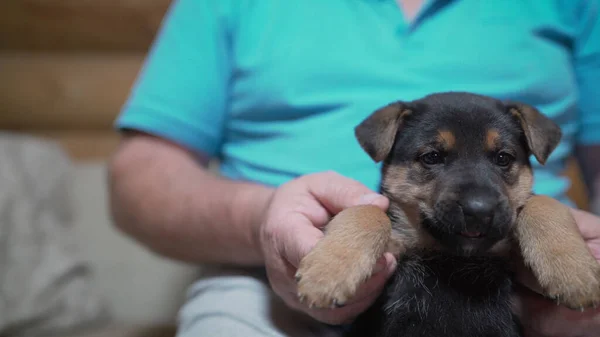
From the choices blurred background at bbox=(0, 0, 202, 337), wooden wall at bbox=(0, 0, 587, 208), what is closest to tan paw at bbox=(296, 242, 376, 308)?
blurred background at bbox=(0, 0, 202, 337)

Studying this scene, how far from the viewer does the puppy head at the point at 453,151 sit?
1397 millimetres

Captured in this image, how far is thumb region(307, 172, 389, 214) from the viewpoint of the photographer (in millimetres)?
1392

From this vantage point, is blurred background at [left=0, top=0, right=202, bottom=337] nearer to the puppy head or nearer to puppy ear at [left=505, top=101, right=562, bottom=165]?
the puppy head

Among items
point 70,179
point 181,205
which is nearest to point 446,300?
point 181,205

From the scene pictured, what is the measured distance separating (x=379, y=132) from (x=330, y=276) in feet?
1.54

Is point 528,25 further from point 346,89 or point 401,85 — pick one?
point 346,89

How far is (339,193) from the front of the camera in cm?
139

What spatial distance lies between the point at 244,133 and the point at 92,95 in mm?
1723

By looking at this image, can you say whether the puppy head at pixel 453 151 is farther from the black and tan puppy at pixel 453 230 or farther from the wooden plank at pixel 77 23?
the wooden plank at pixel 77 23

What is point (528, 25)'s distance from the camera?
183cm

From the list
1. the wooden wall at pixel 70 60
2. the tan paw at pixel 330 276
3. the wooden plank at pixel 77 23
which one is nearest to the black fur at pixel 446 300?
the tan paw at pixel 330 276

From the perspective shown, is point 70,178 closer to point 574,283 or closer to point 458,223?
point 458,223

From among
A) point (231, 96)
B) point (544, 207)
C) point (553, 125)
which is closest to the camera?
point (544, 207)

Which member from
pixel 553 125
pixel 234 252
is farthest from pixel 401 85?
pixel 234 252
